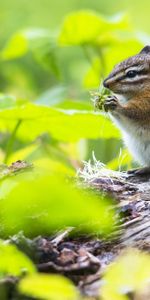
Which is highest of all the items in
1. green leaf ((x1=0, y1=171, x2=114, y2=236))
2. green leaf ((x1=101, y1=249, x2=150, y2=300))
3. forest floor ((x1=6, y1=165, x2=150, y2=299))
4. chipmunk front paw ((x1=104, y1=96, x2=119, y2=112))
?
chipmunk front paw ((x1=104, y1=96, x2=119, y2=112))

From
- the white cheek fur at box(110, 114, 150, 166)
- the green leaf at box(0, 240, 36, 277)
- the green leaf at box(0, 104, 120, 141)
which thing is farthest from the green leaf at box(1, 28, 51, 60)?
the green leaf at box(0, 240, 36, 277)

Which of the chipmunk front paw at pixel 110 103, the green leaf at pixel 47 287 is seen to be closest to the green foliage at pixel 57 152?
the green leaf at pixel 47 287

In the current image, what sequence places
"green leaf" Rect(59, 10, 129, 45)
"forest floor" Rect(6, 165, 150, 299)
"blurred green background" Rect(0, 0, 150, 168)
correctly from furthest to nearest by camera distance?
"blurred green background" Rect(0, 0, 150, 168) → "green leaf" Rect(59, 10, 129, 45) → "forest floor" Rect(6, 165, 150, 299)

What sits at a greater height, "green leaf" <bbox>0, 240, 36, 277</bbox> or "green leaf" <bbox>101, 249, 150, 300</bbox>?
"green leaf" <bbox>0, 240, 36, 277</bbox>

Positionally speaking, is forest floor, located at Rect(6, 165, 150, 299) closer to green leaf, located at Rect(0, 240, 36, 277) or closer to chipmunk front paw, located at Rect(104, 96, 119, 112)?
green leaf, located at Rect(0, 240, 36, 277)

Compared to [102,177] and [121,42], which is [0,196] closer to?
[102,177]

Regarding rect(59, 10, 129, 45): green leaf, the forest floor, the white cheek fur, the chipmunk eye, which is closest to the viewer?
the forest floor

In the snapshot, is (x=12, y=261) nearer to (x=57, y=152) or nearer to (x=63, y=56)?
(x=57, y=152)
